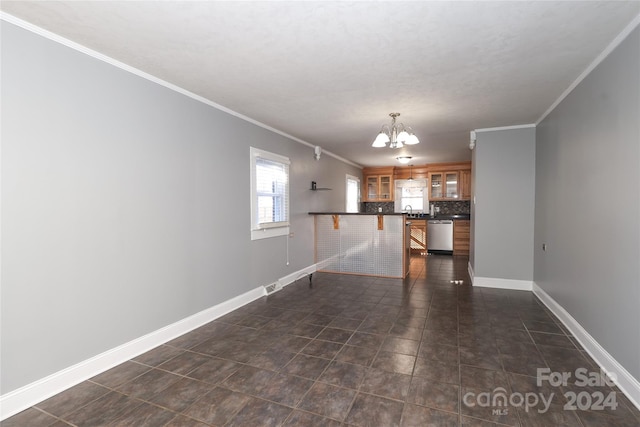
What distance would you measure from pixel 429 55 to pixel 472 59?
356 mm

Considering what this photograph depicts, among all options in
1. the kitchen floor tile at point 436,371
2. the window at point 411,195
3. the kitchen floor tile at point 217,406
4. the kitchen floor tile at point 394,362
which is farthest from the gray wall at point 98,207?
the window at point 411,195

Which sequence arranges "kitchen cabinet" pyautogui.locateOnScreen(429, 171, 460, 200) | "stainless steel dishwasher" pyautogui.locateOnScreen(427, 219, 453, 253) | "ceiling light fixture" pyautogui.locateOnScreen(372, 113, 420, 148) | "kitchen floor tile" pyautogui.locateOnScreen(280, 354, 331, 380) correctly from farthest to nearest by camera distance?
"kitchen cabinet" pyautogui.locateOnScreen(429, 171, 460, 200) < "stainless steel dishwasher" pyautogui.locateOnScreen(427, 219, 453, 253) < "ceiling light fixture" pyautogui.locateOnScreen(372, 113, 420, 148) < "kitchen floor tile" pyautogui.locateOnScreen(280, 354, 331, 380)

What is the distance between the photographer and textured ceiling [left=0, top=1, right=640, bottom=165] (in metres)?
1.87

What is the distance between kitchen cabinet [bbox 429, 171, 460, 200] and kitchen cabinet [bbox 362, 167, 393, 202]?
1.09m

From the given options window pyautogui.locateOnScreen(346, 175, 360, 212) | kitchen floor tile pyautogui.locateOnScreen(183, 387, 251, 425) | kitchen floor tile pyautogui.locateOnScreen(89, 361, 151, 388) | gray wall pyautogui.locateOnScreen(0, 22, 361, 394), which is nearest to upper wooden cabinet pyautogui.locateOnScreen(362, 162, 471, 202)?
window pyautogui.locateOnScreen(346, 175, 360, 212)

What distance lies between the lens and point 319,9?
185 centimetres

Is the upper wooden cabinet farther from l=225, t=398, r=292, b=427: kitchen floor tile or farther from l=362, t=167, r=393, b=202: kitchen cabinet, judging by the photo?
l=225, t=398, r=292, b=427: kitchen floor tile

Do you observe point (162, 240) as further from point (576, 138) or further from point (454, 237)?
point (454, 237)

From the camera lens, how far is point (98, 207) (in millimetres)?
2408

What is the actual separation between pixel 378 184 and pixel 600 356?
712 centimetres

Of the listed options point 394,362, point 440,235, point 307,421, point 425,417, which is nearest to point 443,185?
point 440,235

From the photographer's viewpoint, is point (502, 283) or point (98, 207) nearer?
point (98, 207)

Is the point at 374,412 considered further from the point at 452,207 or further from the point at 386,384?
the point at 452,207

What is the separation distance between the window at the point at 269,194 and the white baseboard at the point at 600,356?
3462 mm
